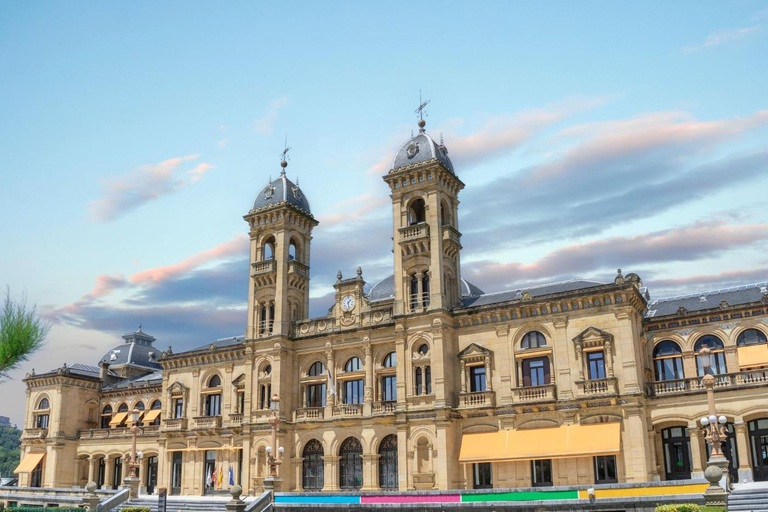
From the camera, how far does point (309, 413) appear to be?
172 ft

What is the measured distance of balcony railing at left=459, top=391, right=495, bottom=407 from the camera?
45344 mm

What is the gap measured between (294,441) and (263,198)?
19978 millimetres

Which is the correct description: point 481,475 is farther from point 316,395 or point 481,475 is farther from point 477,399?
point 316,395

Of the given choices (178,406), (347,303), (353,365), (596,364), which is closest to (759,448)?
(596,364)

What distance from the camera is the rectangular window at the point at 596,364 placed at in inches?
1697

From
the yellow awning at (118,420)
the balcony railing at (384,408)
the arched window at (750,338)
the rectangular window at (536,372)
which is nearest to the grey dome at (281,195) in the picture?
the balcony railing at (384,408)

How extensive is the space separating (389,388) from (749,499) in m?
24.5

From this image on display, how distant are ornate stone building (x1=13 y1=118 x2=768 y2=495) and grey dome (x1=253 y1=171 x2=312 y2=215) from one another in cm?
19

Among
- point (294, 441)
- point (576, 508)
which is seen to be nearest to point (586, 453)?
point (576, 508)

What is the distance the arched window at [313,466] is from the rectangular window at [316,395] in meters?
2.77

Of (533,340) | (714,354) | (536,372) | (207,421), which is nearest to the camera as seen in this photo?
(714,354)

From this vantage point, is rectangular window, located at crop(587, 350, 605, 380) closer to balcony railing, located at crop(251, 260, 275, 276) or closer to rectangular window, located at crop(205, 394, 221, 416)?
balcony railing, located at crop(251, 260, 275, 276)

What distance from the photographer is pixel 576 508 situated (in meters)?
33.4

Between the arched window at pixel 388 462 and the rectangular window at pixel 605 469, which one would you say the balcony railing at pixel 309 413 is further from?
the rectangular window at pixel 605 469
